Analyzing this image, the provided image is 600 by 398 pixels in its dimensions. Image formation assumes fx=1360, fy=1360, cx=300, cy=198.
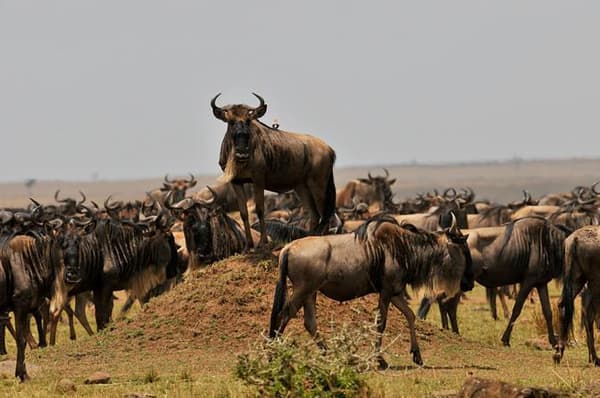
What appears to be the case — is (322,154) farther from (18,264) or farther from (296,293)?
(18,264)

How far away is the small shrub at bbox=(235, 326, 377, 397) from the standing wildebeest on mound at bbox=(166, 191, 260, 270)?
6914 mm

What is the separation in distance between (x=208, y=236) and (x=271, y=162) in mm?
2389

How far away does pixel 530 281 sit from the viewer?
57.1 ft

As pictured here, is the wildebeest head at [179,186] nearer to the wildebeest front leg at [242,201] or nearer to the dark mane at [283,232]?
the dark mane at [283,232]

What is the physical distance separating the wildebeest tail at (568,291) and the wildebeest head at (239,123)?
3.81m

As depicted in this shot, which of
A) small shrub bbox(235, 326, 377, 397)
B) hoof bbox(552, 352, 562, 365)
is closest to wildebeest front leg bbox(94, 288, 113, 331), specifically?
hoof bbox(552, 352, 562, 365)

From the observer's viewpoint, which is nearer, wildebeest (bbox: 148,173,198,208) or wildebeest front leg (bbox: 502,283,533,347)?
wildebeest front leg (bbox: 502,283,533,347)

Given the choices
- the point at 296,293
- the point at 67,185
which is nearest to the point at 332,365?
the point at 296,293

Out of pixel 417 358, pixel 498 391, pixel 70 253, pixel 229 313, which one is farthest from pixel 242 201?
pixel 498 391

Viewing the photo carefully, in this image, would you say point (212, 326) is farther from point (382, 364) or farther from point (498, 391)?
point (498, 391)

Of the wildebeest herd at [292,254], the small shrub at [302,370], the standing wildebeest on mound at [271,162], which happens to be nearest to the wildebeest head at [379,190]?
the wildebeest herd at [292,254]

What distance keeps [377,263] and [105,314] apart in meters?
5.20

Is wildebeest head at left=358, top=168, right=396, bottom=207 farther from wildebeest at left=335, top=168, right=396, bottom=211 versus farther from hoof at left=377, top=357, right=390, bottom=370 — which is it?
hoof at left=377, top=357, right=390, bottom=370

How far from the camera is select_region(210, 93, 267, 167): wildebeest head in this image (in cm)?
1545
